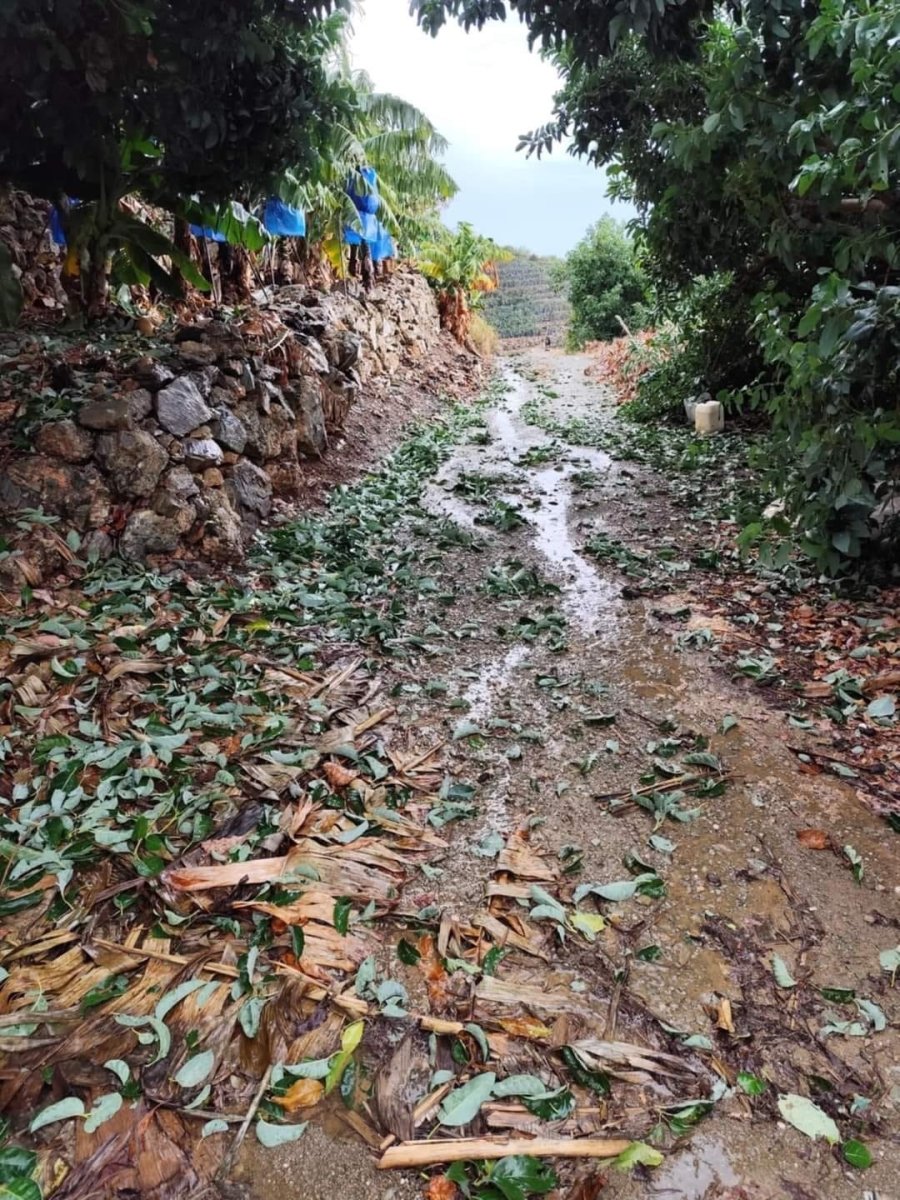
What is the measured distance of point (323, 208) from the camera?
32.4 feet

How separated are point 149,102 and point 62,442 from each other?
2.41 metres

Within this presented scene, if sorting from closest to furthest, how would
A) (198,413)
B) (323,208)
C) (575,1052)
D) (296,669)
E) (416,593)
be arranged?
1. (575,1052)
2. (296,669)
3. (416,593)
4. (198,413)
5. (323,208)

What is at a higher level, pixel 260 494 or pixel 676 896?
pixel 260 494

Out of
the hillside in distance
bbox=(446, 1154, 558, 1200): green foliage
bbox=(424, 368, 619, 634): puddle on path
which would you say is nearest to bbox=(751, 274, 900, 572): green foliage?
bbox=(424, 368, 619, 634): puddle on path

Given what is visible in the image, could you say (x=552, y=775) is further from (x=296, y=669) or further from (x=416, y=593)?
(x=416, y=593)

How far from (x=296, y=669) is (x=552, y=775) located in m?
1.48

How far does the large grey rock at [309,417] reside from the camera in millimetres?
6648

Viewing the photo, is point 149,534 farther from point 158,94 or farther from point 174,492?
point 158,94

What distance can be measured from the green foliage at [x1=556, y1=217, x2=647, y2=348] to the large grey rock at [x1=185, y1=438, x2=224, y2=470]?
16.7 m

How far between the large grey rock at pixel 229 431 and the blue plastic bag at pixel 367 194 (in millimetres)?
6671

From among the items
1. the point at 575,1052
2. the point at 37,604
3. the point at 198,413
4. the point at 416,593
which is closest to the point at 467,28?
the point at 198,413

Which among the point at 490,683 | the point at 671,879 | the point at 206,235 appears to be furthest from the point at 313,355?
the point at 671,879

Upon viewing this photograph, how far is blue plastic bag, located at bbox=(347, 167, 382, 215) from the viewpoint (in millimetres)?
10297

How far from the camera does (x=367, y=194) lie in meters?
10.6
